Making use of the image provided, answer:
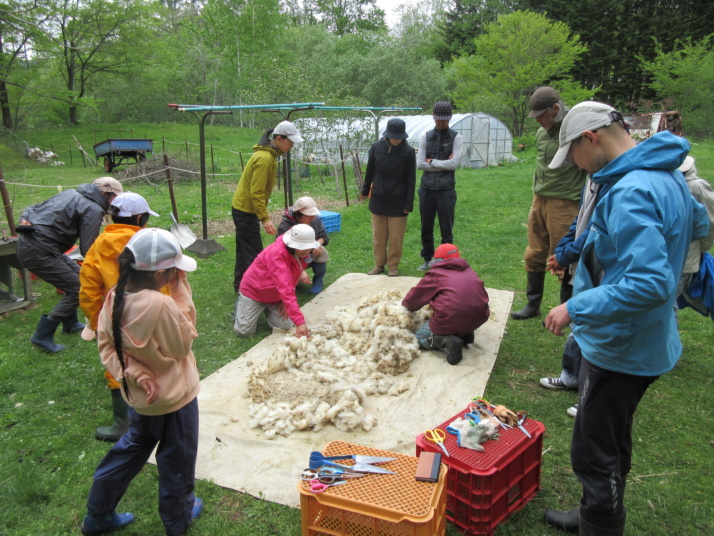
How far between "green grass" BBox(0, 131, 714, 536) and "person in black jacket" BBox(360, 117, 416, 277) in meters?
0.65

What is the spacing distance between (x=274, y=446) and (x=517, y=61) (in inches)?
1177

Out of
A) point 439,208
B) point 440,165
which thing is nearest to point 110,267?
point 440,165

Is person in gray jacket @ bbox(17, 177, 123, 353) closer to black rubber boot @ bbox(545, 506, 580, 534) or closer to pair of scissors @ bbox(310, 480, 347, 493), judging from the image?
pair of scissors @ bbox(310, 480, 347, 493)

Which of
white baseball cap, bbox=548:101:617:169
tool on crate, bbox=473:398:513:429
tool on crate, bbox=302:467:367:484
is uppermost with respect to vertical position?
white baseball cap, bbox=548:101:617:169

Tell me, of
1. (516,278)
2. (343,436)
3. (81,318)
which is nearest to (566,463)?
(343,436)

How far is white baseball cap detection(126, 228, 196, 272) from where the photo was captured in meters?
2.22

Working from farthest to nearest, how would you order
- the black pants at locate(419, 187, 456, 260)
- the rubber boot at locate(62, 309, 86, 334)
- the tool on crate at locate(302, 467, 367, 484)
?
the black pants at locate(419, 187, 456, 260) < the rubber boot at locate(62, 309, 86, 334) < the tool on crate at locate(302, 467, 367, 484)

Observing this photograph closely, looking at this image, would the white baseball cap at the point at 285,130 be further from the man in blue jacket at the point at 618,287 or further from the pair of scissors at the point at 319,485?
the pair of scissors at the point at 319,485

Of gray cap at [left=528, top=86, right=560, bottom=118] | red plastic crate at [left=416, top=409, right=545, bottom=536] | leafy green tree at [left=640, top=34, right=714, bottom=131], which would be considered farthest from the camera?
leafy green tree at [left=640, top=34, right=714, bottom=131]

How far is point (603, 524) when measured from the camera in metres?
2.25

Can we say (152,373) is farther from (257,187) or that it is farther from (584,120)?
(257,187)

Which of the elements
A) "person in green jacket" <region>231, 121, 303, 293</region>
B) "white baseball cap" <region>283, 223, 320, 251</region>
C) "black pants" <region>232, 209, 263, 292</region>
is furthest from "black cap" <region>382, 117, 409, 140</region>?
"white baseball cap" <region>283, 223, 320, 251</region>

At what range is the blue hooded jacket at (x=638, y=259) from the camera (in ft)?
5.97

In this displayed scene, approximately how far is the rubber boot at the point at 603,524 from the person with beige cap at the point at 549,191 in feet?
7.79
